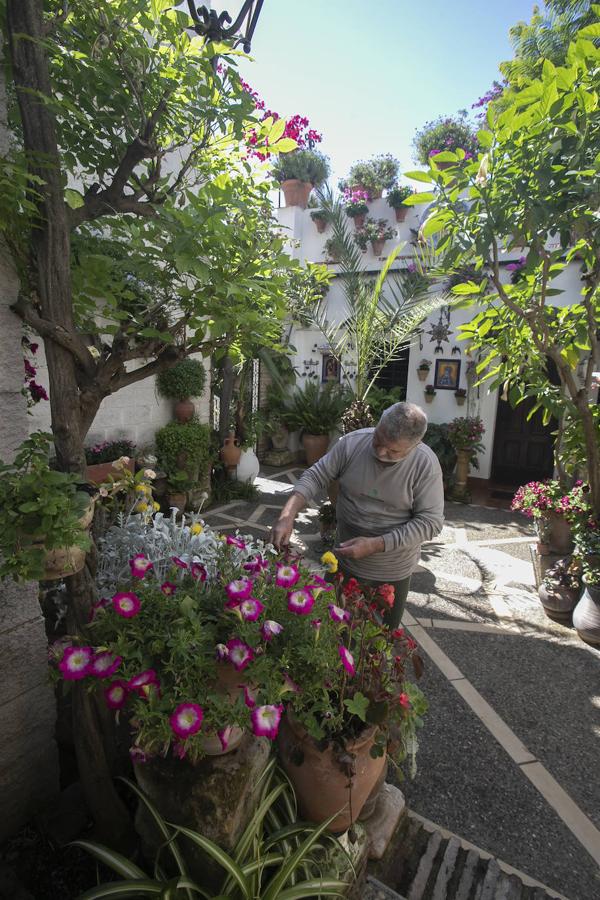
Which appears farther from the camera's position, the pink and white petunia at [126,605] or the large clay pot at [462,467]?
the large clay pot at [462,467]

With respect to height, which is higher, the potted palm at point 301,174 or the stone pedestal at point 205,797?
the potted palm at point 301,174

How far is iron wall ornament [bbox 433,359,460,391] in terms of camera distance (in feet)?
28.3

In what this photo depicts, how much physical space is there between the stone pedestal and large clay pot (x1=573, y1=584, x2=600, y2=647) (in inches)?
129

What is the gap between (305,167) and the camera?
962 centimetres

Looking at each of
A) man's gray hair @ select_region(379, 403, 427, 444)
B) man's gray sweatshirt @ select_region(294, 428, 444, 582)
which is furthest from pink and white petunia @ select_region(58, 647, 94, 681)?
man's gray hair @ select_region(379, 403, 427, 444)

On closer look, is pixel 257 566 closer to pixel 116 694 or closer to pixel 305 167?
pixel 116 694

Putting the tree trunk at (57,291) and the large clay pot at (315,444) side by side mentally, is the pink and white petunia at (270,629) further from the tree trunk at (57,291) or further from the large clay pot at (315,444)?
the large clay pot at (315,444)

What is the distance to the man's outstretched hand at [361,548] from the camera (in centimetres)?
232

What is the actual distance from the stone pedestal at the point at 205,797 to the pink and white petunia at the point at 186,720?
Answer: 1.12ft

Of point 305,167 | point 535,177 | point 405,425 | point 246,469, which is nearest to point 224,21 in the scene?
point 535,177

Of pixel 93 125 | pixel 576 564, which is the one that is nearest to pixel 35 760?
pixel 93 125

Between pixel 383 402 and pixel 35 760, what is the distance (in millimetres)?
7703

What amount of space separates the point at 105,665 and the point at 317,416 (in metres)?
8.06

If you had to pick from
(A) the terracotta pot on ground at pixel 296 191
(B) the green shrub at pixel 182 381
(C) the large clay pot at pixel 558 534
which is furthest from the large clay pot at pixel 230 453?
(A) the terracotta pot on ground at pixel 296 191
